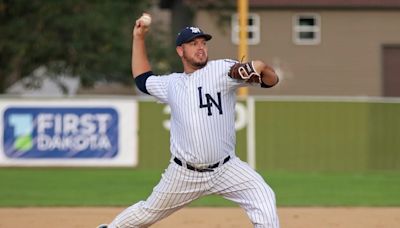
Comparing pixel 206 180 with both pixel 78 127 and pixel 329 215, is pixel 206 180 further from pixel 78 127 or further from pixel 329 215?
pixel 78 127

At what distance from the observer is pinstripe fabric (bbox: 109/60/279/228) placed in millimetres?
7449

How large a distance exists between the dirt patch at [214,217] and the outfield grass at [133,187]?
1.02 m

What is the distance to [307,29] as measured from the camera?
1630 inches

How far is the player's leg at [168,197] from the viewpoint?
25.0 feet

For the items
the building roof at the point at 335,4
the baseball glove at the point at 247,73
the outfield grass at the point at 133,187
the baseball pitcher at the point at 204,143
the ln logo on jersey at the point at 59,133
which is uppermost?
the building roof at the point at 335,4

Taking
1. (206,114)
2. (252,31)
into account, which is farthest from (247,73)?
(252,31)

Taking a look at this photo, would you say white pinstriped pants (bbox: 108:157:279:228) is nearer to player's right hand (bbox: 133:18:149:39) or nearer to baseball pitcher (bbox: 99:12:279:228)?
baseball pitcher (bbox: 99:12:279:228)

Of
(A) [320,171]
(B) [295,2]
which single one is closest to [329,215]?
(A) [320,171]

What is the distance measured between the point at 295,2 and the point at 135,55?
3283cm

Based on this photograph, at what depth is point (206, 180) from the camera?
7.61 m

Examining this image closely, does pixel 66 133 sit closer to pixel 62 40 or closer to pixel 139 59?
pixel 62 40

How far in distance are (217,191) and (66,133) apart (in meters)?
12.6

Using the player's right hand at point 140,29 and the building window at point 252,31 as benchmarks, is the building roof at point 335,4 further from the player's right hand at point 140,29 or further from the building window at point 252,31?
the player's right hand at point 140,29

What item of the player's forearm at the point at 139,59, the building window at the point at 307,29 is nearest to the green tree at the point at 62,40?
the building window at the point at 307,29
